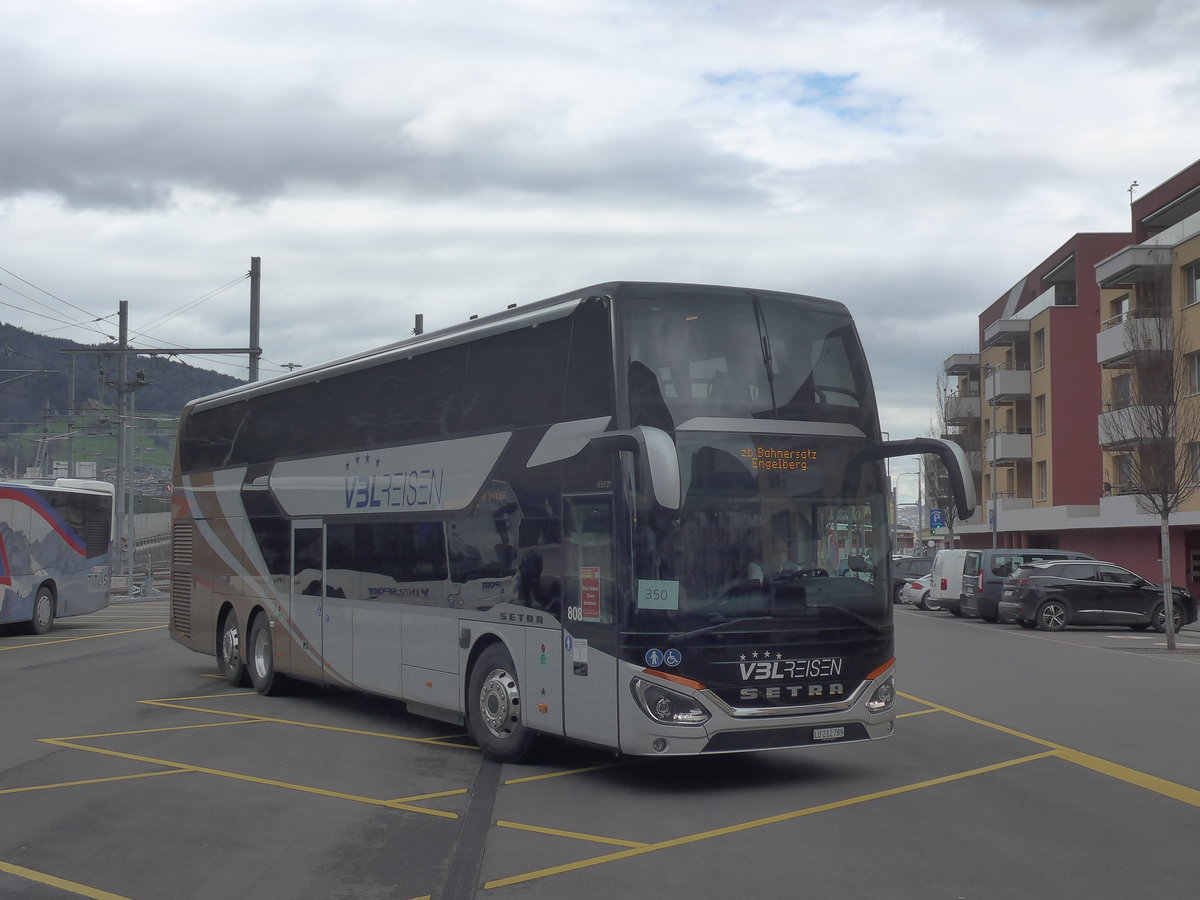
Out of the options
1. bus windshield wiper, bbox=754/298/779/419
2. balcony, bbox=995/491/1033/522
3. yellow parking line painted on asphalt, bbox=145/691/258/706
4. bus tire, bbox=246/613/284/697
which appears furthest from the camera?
balcony, bbox=995/491/1033/522

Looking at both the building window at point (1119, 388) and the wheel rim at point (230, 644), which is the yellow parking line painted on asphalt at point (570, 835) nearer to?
the wheel rim at point (230, 644)

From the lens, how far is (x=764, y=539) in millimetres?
9789

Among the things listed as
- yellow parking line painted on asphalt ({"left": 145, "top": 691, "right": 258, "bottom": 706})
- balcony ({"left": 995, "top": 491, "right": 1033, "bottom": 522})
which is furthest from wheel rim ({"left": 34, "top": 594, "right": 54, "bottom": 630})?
balcony ({"left": 995, "top": 491, "right": 1033, "bottom": 522})

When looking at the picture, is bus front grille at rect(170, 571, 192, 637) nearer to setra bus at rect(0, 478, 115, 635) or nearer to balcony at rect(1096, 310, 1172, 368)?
setra bus at rect(0, 478, 115, 635)

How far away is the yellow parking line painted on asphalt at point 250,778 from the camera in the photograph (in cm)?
905

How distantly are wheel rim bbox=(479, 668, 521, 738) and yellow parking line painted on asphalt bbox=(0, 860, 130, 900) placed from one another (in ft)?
14.3

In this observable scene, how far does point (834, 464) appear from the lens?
1019 centimetres

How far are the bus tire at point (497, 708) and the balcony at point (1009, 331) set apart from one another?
2165 inches

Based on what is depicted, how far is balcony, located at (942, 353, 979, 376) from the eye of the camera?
246 ft

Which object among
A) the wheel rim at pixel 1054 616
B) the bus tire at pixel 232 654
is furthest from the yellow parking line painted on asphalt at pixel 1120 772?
the wheel rim at pixel 1054 616

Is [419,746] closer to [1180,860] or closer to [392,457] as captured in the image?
[392,457]

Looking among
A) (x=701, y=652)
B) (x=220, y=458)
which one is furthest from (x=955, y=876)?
(x=220, y=458)

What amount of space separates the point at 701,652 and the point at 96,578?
24.0 metres

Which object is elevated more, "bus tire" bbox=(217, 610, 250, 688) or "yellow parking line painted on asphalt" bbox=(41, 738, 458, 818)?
"bus tire" bbox=(217, 610, 250, 688)
